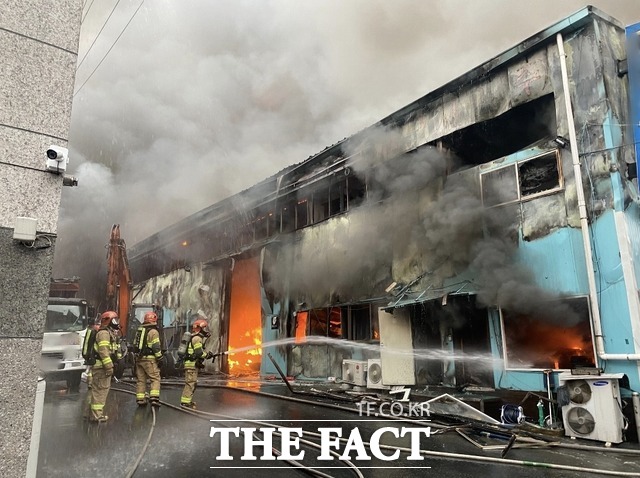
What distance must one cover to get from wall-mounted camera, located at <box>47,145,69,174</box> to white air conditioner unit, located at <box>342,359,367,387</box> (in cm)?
923

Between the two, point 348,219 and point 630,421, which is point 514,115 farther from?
point 630,421

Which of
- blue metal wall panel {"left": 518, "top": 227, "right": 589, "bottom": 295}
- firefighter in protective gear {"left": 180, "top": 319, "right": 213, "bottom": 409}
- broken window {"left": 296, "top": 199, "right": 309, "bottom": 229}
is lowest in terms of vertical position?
firefighter in protective gear {"left": 180, "top": 319, "right": 213, "bottom": 409}

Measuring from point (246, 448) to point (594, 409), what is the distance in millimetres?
4975

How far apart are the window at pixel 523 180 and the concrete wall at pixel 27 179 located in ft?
27.2

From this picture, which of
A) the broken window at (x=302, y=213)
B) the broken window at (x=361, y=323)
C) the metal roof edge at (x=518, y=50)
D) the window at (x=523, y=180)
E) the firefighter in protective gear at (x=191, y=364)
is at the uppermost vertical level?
the metal roof edge at (x=518, y=50)

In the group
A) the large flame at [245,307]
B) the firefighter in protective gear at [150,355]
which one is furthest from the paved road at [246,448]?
the large flame at [245,307]

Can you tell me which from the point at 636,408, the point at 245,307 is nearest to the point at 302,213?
the point at 245,307

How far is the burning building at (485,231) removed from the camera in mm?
8016

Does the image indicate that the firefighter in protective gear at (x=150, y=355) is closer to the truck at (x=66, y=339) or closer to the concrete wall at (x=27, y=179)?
the truck at (x=66, y=339)

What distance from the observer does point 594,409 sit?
6.49m

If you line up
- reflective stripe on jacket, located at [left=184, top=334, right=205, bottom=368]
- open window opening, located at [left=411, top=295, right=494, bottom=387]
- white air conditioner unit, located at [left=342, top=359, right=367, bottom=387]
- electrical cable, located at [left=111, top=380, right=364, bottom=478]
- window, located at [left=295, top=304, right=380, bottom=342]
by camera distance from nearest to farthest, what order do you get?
electrical cable, located at [left=111, top=380, right=364, bottom=478], reflective stripe on jacket, located at [left=184, top=334, right=205, bottom=368], open window opening, located at [left=411, top=295, right=494, bottom=387], white air conditioner unit, located at [left=342, top=359, right=367, bottom=387], window, located at [left=295, top=304, right=380, bottom=342]

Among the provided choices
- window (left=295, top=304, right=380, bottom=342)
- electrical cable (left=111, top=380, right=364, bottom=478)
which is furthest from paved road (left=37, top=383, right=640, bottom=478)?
window (left=295, top=304, right=380, bottom=342)

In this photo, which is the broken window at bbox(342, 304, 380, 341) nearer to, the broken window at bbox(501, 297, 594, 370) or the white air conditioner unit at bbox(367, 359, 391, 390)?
the white air conditioner unit at bbox(367, 359, 391, 390)

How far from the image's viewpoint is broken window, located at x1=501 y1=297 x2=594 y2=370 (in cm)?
807
